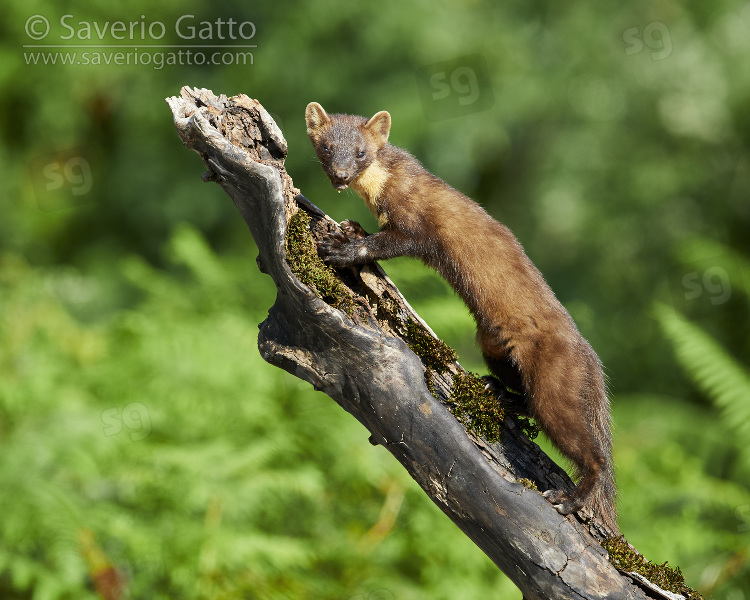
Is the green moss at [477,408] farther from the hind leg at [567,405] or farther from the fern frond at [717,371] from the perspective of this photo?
the fern frond at [717,371]

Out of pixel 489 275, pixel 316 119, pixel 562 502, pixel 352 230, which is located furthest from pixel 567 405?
pixel 316 119

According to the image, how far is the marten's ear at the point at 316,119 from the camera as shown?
4.79 m

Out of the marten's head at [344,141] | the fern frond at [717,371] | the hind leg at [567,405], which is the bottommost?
the hind leg at [567,405]

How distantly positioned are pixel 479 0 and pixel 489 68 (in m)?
2.05

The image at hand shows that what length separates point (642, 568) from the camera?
12.8 feet

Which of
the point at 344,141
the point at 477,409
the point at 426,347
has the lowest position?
the point at 477,409

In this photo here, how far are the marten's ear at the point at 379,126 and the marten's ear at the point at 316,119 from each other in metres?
0.26

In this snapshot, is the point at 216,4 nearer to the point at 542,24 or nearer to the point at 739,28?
the point at 542,24

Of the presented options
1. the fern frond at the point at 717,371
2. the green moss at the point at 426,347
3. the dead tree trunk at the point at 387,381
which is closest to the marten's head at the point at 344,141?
the dead tree trunk at the point at 387,381

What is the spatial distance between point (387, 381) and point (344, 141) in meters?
1.59

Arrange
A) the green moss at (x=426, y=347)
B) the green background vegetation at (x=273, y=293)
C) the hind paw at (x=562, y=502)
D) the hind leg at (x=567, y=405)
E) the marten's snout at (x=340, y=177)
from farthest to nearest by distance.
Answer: the green background vegetation at (x=273, y=293)
the marten's snout at (x=340, y=177)
the hind leg at (x=567, y=405)
the green moss at (x=426, y=347)
the hind paw at (x=562, y=502)

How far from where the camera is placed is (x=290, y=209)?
3986mm

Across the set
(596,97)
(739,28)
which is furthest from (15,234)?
(739,28)

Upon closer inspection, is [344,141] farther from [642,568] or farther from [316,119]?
[642,568]
